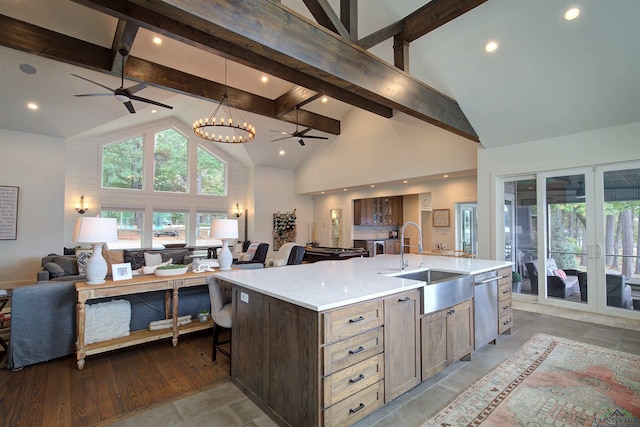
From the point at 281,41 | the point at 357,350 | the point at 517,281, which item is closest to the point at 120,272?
the point at 357,350

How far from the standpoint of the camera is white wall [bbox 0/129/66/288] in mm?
6699

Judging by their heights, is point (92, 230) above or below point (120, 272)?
above

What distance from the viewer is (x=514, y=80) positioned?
13.4 ft

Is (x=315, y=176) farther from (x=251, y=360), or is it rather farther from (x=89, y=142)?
(x=251, y=360)

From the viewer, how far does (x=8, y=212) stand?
21.9 feet

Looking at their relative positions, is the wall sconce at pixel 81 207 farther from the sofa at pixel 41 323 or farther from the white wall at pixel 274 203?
the sofa at pixel 41 323

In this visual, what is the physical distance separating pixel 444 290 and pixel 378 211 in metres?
7.89

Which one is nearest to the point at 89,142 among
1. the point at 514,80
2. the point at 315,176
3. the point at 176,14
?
the point at 315,176

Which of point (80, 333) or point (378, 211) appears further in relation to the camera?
point (378, 211)

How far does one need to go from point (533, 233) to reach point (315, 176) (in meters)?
6.54

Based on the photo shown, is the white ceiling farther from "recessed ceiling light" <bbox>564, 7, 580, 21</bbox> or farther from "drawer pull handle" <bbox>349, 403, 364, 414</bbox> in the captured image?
"drawer pull handle" <bbox>349, 403, 364, 414</bbox>

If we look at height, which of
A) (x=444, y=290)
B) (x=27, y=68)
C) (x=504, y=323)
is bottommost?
(x=504, y=323)

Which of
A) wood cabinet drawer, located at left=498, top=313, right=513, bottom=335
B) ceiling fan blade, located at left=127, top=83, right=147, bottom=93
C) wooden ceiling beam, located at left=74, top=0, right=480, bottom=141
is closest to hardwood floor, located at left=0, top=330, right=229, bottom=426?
wooden ceiling beam, located at left=74, top=0, right=480, bottom=141

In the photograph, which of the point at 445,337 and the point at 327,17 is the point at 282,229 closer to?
the point at 327,17
